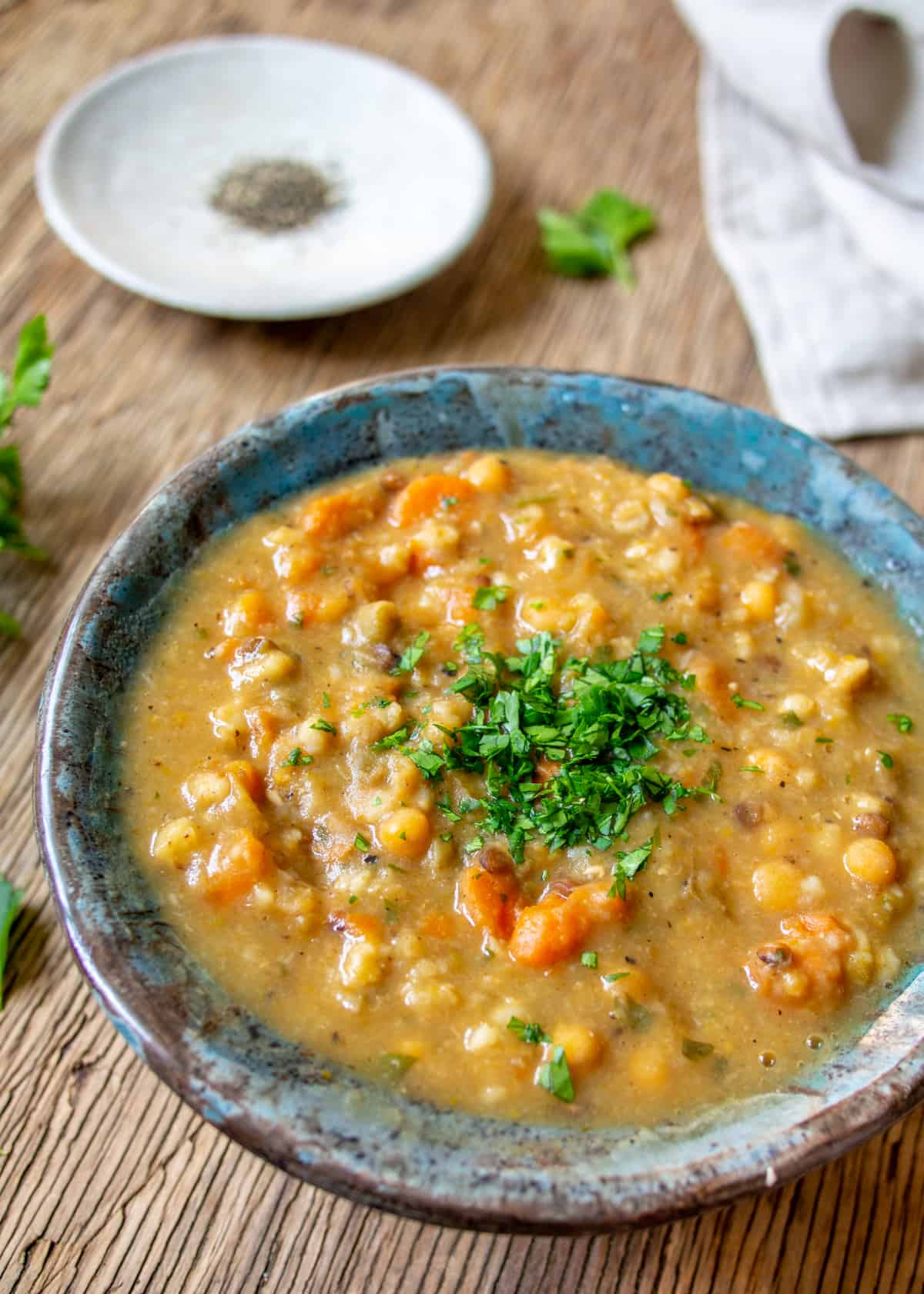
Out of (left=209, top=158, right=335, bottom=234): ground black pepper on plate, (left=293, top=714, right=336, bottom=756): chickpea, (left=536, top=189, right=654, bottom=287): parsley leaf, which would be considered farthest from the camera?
(left=536, top=189, right=654, bottom=287): parsley leaf

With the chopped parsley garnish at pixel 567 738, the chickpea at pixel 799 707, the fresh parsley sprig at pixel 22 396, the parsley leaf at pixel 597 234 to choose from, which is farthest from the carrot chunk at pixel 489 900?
the parsley leaf at pixel 597 234

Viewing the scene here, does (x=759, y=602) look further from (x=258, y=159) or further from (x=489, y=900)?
(x=258, y=159)

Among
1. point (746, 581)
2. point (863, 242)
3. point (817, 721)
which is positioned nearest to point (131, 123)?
point (863, 242)

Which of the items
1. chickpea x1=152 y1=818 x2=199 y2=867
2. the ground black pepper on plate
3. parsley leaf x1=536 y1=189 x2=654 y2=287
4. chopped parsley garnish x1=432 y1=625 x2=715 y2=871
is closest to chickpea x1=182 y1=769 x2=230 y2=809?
chickpea x1=152 y1=818 x2=199 y2=867

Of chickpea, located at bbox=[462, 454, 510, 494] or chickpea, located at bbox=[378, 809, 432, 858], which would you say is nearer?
chickpea, located at bbox=[378, 809, 432, 858]

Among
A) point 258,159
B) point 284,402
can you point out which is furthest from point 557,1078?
point 258,159

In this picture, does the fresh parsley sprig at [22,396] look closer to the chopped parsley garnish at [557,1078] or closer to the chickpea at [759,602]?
the chickpea at [759,602]

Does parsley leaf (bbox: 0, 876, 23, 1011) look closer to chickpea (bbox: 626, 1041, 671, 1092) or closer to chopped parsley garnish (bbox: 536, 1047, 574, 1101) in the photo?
chopped parsley garnish (bbox: 536, 1047, 574, 1101)
